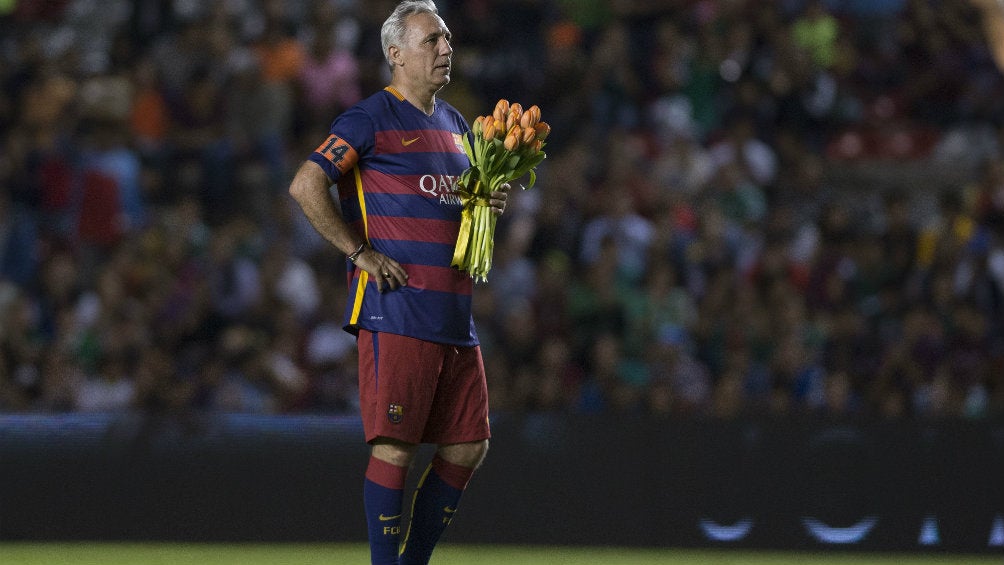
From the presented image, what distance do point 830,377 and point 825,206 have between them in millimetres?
2069

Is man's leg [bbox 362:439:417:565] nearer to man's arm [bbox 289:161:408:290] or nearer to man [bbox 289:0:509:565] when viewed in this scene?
man [bbox 289:0:509:565]

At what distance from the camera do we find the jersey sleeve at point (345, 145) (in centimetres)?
521

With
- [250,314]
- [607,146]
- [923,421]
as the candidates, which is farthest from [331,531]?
[607,146]

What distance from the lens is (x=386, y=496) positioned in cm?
531

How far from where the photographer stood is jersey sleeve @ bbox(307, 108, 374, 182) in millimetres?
5211

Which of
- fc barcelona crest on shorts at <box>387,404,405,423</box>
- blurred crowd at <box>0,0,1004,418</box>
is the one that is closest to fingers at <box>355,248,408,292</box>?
fc barcelona crest on shorts at <box>387,404,405,423</box>

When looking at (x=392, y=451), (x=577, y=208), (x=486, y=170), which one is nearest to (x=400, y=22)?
(x=486, y=170)

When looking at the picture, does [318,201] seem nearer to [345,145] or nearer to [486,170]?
[345,145]

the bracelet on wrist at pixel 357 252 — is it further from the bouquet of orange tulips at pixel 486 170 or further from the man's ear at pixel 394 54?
the man's ear at pixel 394 54

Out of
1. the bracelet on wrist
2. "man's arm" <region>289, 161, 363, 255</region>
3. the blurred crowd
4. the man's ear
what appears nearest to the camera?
"man's arm" <region>289, 161, 363, 255</region>

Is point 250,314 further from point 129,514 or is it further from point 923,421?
point 923,421

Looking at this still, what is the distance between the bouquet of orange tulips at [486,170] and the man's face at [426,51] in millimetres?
237

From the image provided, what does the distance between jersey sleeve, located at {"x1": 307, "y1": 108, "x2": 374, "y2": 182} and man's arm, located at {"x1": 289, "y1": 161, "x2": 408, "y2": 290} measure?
0.04 metres

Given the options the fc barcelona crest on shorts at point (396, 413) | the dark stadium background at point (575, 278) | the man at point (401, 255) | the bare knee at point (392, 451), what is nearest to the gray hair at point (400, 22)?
the man at point (401, 255)
